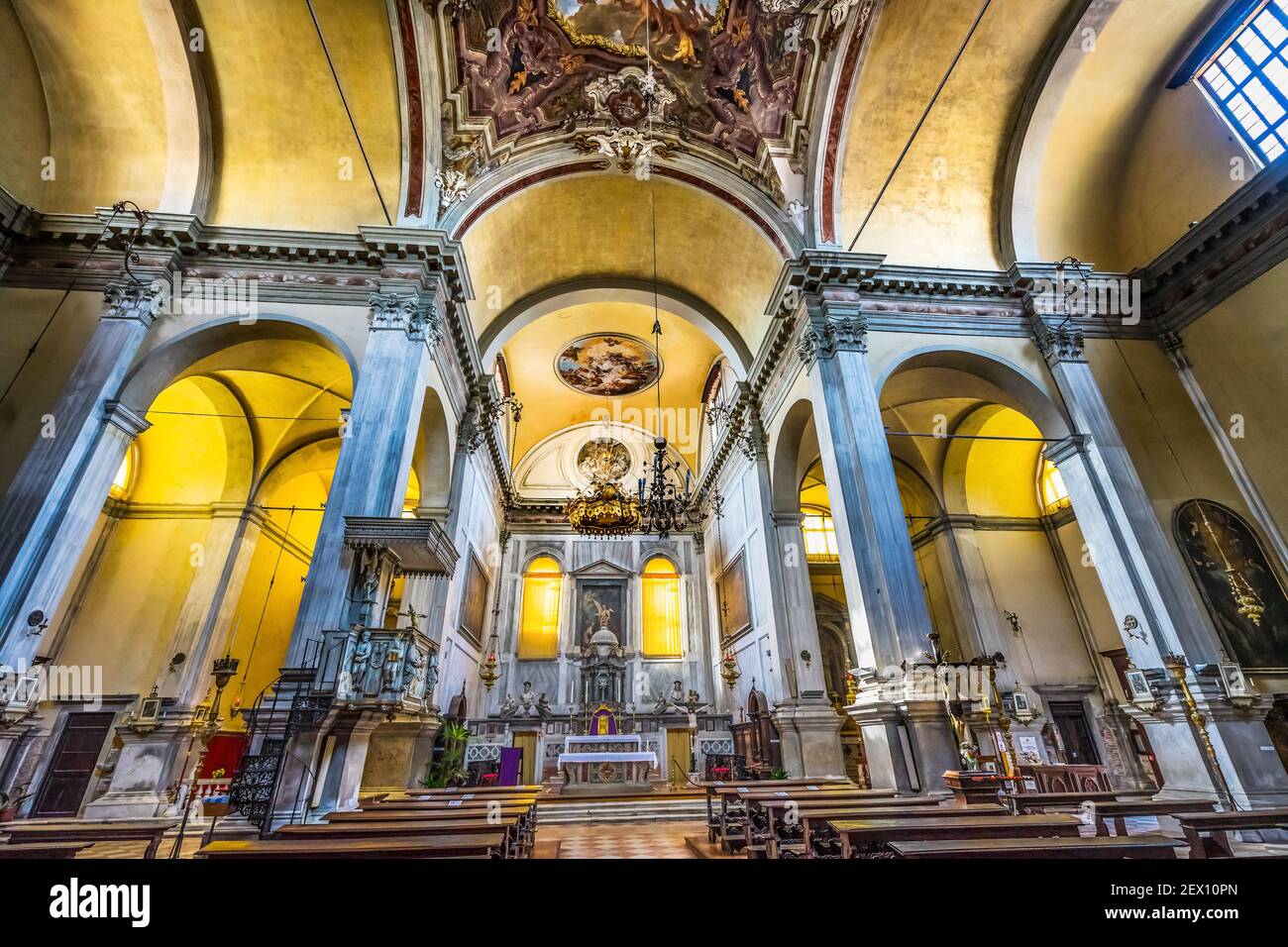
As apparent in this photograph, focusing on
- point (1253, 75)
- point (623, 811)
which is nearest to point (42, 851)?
point (623, 811)

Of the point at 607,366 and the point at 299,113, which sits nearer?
the point at 299,113

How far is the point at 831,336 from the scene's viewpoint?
328 inches

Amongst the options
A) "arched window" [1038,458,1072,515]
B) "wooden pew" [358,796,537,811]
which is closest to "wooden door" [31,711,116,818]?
"wooden pew" [358,796,537,811]

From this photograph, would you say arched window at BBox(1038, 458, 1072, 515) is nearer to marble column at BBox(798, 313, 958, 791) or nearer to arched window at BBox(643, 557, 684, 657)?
marble column at BBox(798, 313, 958, 791)

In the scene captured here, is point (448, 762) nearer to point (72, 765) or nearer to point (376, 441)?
point (376, 441)

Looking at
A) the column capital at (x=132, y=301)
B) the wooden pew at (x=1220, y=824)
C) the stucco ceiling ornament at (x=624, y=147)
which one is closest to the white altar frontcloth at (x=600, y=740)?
the wooden pew at (x=1220, y=824)

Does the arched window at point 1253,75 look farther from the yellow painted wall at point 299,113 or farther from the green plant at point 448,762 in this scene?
the green plant at point 448,762

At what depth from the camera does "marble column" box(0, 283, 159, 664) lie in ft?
18.7

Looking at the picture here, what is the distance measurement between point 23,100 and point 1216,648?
55.6 feet

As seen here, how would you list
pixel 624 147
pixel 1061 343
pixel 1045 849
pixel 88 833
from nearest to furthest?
1. pixel 1045 849
2. pixel 88 833
3. pixel 1061 343
4. pixel 624 147

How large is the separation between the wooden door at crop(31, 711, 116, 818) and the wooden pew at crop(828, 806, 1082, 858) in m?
11.8

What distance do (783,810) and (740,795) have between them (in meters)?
0.48

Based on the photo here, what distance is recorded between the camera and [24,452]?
642 cm
